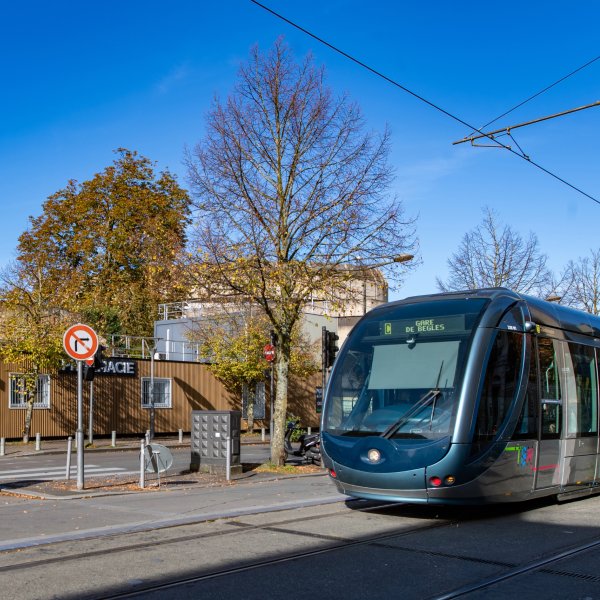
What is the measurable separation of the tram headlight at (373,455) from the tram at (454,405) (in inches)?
0.6

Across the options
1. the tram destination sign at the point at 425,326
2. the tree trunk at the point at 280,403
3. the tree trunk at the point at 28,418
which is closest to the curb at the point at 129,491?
the tree trunk at the point at 280,403

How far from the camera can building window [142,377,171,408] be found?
32.5 meters

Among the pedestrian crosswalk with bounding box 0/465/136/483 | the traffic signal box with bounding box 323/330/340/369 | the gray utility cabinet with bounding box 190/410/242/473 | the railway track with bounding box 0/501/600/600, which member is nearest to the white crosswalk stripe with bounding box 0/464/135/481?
the pedestrian crosswalk with bounding box 0/465/136/483

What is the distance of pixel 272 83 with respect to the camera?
17922 mm

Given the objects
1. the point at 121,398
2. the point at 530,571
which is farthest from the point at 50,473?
the point at 121,398

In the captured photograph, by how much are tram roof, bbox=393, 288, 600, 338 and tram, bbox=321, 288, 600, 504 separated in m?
0.03

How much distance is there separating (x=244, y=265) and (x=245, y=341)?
18.7 metres

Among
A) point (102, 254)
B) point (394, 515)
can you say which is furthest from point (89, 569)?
point (102, 254)

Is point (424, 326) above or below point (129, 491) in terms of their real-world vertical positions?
above

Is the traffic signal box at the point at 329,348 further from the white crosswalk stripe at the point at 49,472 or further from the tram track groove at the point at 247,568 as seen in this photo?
the tram track groove at the point at 247,568

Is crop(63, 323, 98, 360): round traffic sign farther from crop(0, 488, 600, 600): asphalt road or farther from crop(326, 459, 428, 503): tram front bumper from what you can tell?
crop(326, 459, 428, 503): tram front bumper

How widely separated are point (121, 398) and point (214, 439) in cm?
1596

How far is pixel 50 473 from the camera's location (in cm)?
1786

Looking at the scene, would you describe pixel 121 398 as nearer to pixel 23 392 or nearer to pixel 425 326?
pixel 23 392
